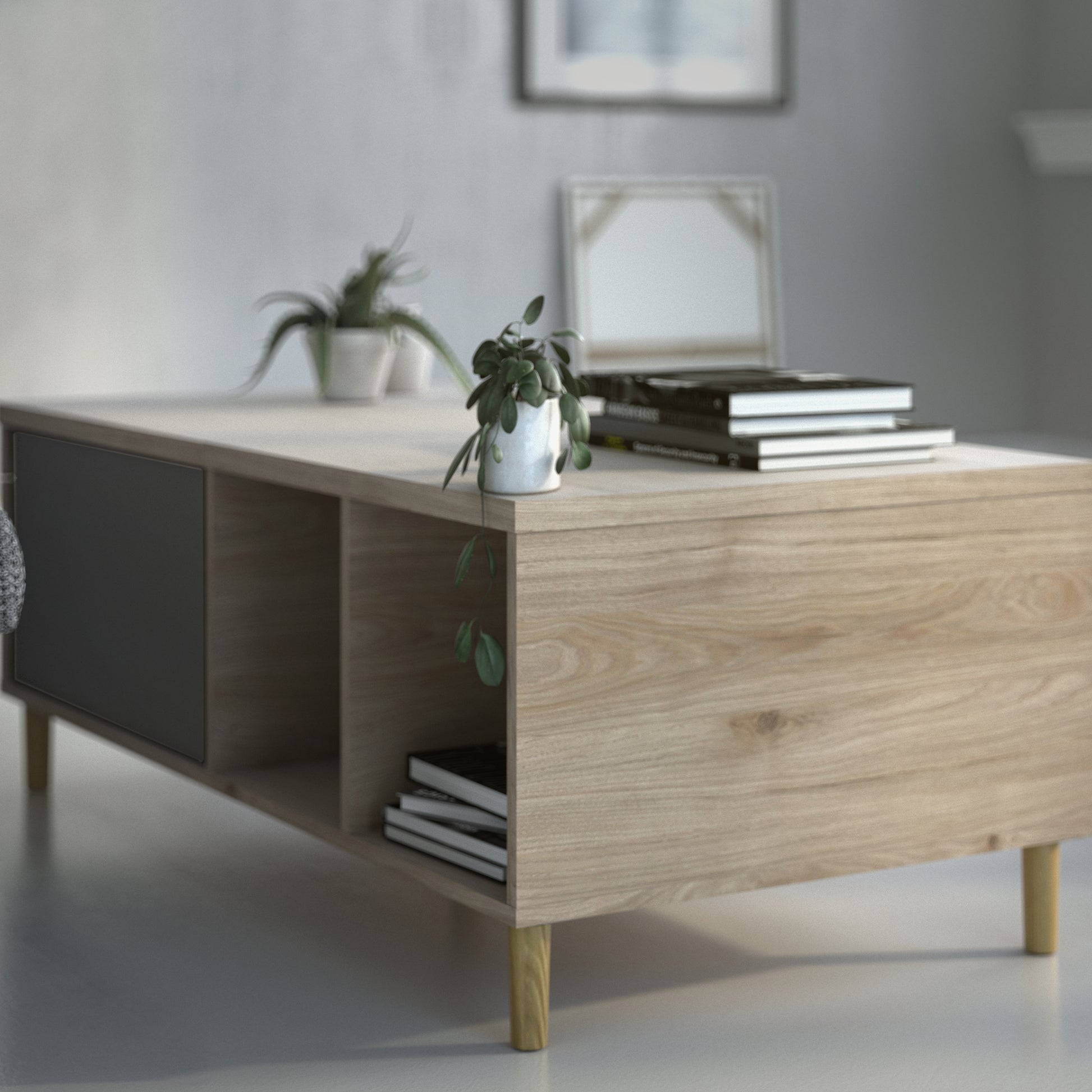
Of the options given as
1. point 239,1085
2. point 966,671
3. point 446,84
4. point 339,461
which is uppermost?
point 446,84

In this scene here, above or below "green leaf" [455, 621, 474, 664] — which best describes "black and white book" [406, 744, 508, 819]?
below

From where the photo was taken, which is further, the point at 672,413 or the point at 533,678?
the point at 672,413

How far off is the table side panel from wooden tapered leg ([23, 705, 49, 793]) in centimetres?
128

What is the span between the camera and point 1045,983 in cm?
190

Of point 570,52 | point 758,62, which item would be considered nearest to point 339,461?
point 570,52

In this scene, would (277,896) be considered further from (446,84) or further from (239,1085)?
(446,84)

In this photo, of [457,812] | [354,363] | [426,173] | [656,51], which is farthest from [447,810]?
[656,51]

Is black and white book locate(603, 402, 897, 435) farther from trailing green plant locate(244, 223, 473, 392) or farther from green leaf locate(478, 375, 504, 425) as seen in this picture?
trailing green plant locate(244, 223, 473, 392)

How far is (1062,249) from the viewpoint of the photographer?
586 centimetres

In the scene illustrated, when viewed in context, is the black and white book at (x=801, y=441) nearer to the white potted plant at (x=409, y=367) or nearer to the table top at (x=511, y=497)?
the table top at (x=511, y=497)

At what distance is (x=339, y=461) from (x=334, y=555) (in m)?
0.34

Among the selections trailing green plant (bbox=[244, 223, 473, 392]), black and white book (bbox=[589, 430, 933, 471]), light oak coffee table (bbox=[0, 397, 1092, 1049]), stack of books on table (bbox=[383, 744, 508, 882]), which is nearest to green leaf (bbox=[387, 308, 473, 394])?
trailing green plant (bbox=[244, 223, 473, 392])

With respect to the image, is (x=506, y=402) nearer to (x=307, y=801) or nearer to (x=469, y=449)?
(x=469, y=449)

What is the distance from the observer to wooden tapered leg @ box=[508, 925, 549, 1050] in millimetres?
1648
